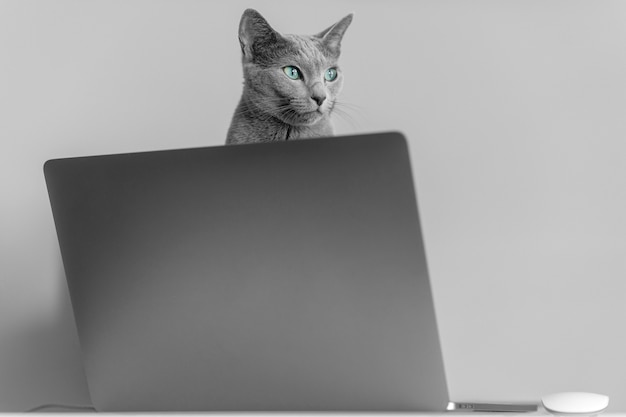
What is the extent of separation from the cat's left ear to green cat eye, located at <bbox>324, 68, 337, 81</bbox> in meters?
0.05

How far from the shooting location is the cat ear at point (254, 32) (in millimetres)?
1318

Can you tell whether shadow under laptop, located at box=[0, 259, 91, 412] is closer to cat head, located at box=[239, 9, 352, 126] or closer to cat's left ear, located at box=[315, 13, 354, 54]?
cat head, located at box=[239, 9, 352, 126]

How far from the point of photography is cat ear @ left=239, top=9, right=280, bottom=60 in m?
1.32

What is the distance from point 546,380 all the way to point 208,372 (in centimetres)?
95

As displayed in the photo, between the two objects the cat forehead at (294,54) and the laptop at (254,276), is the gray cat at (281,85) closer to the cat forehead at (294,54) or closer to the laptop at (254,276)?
the cat forehead at (294,54)

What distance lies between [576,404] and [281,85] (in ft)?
2.77

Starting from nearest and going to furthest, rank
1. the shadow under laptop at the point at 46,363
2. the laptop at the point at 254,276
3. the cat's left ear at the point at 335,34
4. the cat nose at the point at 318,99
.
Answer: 1. the laptop at the point at 254,276
2. the cat nose at the point at 318,99
3. the cat's left ear at the point at 335,34
4. the shadow under laptop at the point at 46,363

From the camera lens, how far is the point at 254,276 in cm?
75

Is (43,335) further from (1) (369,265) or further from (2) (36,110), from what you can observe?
(1) (369,265)

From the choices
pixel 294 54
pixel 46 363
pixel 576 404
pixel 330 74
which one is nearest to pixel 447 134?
pixel 330 74

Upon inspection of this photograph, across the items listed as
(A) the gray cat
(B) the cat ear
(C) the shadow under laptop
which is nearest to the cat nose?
(A) the gray cat

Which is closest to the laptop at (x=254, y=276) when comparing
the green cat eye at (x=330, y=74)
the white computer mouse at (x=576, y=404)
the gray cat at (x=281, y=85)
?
the white computer mouse at (x=576, y=404)

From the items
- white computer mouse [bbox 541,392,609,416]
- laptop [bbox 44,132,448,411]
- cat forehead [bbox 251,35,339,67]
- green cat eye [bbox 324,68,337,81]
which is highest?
cat forehead [bbox 251,35,339,67]

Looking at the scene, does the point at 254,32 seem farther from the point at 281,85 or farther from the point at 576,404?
the point at 576,404
